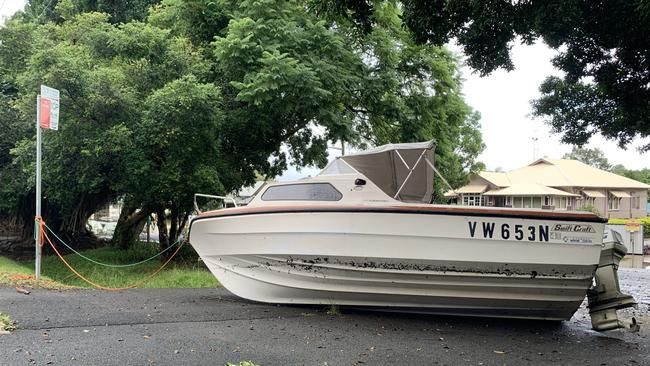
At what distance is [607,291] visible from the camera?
22.6 ft

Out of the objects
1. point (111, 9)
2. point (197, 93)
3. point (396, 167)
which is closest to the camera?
point (396, 167)

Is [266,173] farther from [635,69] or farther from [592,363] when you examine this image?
[592,363]

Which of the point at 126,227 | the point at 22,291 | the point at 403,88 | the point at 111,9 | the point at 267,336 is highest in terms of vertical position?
the point at 111,9

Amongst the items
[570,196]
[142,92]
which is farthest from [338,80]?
[570,196]

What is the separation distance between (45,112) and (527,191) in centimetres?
3329

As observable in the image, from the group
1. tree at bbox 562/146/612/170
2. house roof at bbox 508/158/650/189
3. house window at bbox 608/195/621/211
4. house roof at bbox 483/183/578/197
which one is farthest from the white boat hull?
tree at bbox 562/146/612/170

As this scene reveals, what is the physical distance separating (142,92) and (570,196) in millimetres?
32157

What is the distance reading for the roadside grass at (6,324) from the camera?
531cm

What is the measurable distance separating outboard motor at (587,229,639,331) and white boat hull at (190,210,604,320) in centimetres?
24

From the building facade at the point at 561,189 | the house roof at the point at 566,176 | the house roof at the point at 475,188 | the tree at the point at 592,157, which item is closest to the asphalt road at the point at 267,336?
the building facade at the point at 561,189

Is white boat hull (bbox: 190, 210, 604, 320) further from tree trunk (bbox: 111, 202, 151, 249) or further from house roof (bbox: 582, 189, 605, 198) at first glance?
house roof (bbox: 582, 189, 605, 198)

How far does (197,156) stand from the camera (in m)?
13.0

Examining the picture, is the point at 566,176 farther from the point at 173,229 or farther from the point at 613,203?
the point at 173,229

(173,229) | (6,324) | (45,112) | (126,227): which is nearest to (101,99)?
(45,112)
